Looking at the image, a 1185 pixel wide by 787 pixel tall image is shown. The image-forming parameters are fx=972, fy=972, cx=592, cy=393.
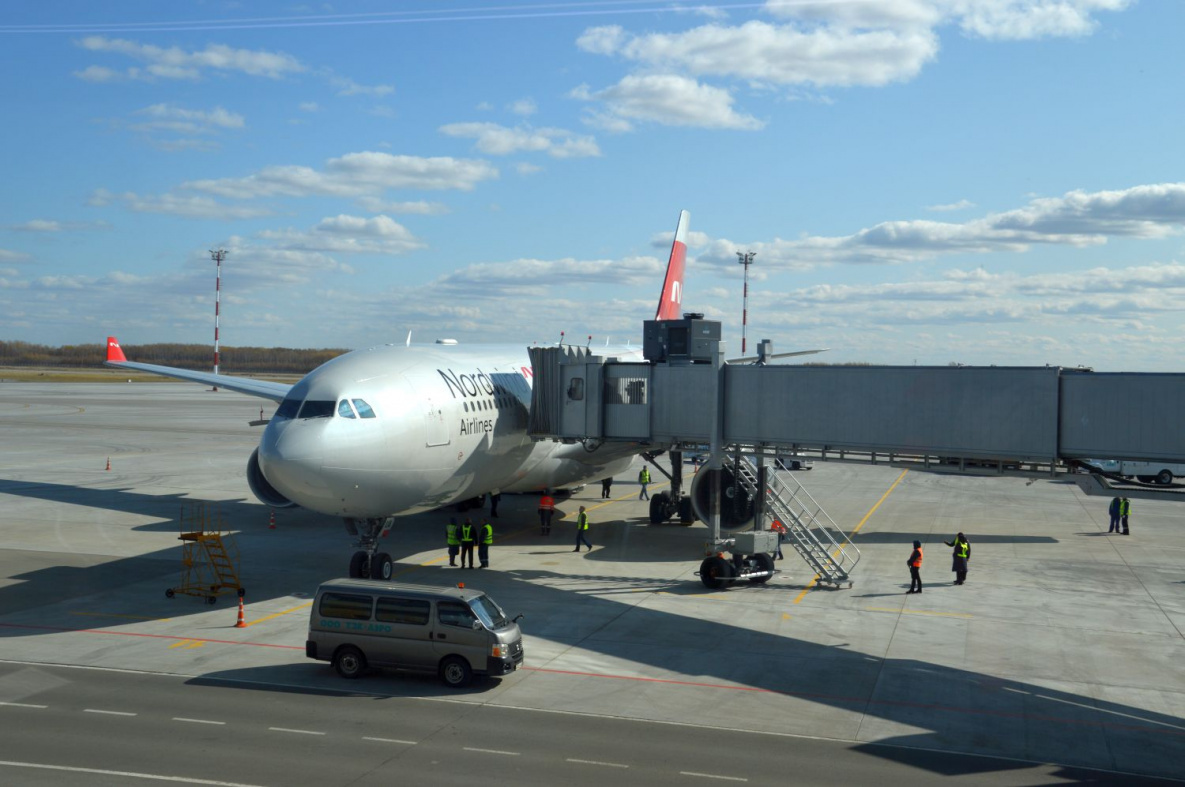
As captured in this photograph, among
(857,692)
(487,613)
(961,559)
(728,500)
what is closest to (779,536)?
(728,500)

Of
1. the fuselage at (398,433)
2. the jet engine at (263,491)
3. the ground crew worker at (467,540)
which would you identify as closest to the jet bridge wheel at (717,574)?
the ground crew worker at (467,540)

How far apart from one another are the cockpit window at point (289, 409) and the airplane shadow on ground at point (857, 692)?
22.6 feet

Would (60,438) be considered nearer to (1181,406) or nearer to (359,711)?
(359,711)

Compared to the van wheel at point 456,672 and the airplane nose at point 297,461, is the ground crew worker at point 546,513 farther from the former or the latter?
the van wheel at point 456,672

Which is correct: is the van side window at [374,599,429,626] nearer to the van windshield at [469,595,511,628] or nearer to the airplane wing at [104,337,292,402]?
the van windshield at [469,595,511,628]

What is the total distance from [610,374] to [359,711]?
50.2 feet

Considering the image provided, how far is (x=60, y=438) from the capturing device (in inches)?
2672

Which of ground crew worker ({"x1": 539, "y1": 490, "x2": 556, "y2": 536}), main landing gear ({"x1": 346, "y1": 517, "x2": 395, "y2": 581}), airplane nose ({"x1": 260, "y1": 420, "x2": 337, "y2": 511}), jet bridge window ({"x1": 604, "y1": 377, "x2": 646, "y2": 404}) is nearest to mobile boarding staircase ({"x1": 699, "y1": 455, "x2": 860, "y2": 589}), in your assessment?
jet bridge window ({"x1": 604, "y1": 377, "x2": 646, "y2": 404})

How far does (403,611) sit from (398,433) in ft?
22.9

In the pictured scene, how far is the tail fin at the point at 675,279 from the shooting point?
51.4 metres

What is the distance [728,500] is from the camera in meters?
31.0

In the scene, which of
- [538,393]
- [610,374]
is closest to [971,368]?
[610,374]

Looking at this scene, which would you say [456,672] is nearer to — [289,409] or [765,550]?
[289,409]

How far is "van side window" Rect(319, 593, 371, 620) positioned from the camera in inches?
763
